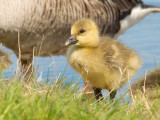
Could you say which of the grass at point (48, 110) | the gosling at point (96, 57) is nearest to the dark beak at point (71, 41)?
the gosling at point (96, 57)

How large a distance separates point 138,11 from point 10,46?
222 centimetres

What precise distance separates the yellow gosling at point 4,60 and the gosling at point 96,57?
954 millimetres

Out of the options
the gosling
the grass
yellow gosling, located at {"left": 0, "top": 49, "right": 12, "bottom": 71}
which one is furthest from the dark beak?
yellow gosling, located at {"left": 0, "top": 49, "right": 12, "bottom": 71}

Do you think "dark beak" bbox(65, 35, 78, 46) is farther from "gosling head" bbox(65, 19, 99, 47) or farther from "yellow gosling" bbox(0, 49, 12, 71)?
"yellow gosling" bbox(0, 49, 12, 71)

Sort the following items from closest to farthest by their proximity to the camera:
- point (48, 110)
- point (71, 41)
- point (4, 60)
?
point (48, 110), point (71, 41), point (4, 60)

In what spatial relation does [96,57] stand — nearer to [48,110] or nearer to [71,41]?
[71,41]

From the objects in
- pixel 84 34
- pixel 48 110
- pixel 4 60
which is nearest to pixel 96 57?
pixel 84 34

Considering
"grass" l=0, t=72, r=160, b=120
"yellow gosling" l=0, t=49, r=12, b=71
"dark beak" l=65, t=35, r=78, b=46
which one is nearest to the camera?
"grass" l=0, t=72, r=160, b=120

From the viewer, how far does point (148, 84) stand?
464 centimetres

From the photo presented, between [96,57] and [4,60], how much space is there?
1.32 m

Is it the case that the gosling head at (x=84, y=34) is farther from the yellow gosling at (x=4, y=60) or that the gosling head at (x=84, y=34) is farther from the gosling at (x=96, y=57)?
the yellow gosling at (x=4, y=60)

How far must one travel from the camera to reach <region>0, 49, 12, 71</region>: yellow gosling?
463 centimetres

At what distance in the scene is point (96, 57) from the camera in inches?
152

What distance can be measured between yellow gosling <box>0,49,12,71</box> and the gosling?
0.95 m
